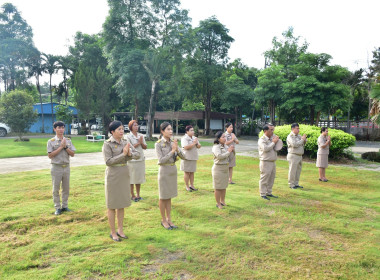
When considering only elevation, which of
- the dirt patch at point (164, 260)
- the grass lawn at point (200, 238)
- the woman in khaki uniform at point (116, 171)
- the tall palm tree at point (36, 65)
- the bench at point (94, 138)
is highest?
the tall palm tree at point (36, 65)

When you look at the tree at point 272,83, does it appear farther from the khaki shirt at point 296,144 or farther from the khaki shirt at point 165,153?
the khaki shirt at point 165,153

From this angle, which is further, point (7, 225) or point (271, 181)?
point (271, 181)

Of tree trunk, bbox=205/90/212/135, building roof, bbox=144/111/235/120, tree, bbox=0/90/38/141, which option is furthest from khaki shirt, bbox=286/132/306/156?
building roof, bbox=144/111/235/120

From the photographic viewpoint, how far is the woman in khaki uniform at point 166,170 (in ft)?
15.2

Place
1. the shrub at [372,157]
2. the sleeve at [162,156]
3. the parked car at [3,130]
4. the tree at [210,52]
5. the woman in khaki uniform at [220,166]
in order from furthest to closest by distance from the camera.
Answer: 1. the tree at [210,52]
2. the parked car at [3,130]
3. the shrub at [372,157]
4. the woman in khaki uniform at [220,166]
5. the sleeve at [162,156]

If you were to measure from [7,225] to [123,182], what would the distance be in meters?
2.31

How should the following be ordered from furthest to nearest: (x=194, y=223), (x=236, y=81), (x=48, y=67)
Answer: (x=48, y=67) → (x=236, y=81) → (x=194, y=223)

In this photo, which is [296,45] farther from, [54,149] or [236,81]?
[54,149]

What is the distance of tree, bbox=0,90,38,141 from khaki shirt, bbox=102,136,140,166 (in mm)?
19370

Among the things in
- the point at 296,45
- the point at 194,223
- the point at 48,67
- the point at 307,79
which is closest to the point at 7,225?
the point at 194,223

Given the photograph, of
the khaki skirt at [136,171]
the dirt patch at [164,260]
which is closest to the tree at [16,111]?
the khaki skirt at [136,171]

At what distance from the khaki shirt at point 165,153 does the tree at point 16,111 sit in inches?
761

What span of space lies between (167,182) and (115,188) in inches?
34.7

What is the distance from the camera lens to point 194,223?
16.4ft
